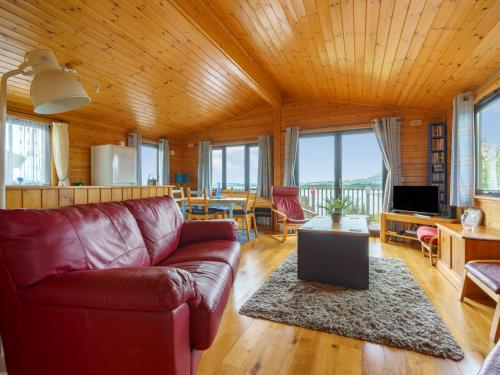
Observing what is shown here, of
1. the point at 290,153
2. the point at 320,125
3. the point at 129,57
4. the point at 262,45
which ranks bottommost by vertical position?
the point at 290,153

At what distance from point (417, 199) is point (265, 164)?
2.92 m

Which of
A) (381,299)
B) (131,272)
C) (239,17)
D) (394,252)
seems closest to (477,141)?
(394,252)

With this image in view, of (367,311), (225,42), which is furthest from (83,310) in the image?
(225,42)

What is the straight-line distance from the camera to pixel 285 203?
463 cm

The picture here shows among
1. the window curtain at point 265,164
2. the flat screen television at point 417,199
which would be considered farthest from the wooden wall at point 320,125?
the flat screen television at point 417,199

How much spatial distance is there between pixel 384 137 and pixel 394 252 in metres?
2.05

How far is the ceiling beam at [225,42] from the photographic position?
7.86 feet

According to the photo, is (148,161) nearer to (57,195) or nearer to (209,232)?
(209,232)

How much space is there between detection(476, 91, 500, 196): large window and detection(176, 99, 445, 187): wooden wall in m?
1.15

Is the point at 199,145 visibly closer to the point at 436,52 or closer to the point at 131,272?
the point at 436,52

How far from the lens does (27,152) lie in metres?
3.86

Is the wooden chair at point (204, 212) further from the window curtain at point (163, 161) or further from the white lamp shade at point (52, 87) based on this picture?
the white lamp shade at point (52, 87)

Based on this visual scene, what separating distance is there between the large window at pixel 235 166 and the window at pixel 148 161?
58.0 inches

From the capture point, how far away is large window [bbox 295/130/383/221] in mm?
4777
